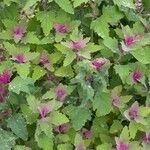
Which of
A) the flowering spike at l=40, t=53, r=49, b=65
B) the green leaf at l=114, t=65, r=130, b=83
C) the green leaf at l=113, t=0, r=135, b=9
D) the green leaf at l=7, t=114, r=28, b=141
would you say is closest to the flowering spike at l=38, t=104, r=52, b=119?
the green leaf at l=7, t=114, r=28, b=141

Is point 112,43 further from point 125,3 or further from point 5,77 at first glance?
point 5,77

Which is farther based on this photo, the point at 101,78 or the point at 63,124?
the point at 63,124

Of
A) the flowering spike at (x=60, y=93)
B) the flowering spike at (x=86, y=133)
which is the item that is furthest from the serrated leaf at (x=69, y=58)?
the flowering spike at (x=86, y=133)

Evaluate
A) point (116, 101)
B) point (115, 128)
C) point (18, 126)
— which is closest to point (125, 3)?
point (116, 101)

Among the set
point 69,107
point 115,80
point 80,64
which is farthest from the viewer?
point 115,80

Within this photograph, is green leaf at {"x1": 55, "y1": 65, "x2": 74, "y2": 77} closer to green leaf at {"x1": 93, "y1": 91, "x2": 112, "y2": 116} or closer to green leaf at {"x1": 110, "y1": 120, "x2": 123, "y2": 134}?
green leaf at {"x1": 93, "y1": 91, "x2": 112, "y2": 116}

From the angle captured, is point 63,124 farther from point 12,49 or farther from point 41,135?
point 12,49

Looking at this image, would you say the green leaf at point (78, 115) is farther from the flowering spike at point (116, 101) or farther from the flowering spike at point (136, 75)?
the flowering spike at point (136, 75)

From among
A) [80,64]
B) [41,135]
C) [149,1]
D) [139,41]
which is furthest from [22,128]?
[149,1]
